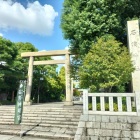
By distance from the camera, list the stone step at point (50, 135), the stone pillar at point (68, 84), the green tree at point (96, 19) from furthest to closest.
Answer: the stone pillar at point (68, 84), the green tree at point (96, 19), the stone step at point (50, 135)

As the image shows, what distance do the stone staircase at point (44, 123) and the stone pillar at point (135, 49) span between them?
387 cm

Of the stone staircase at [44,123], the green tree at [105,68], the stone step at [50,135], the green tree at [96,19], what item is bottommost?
the stone step at [50,135]

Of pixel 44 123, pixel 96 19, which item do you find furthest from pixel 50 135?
pixel 96 19

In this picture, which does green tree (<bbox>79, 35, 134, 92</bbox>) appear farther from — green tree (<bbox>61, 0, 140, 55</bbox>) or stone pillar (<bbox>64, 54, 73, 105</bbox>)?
stone pillar (<bbox>64, 54, 73, 105</bbox>)

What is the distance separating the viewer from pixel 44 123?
27.9ft

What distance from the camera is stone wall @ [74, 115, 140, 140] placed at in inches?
245

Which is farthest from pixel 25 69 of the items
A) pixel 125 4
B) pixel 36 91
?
pixel 125 4

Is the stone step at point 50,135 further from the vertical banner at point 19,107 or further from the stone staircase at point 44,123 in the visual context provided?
the vertical banner at point 19,107

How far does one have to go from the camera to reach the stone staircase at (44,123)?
7.22 meters

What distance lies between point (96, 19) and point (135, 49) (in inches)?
135

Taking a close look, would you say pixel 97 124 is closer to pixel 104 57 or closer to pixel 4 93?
pixel 104 57

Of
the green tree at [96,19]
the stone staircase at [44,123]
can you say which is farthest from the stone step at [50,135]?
the green tree at [96,19]

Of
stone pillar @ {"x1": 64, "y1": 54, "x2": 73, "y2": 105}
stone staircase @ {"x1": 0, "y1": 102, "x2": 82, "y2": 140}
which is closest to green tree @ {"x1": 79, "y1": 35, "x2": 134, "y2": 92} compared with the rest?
stone staircase @ {"x1": 0, "y1": 102, "x2": 82, "y2": 140}

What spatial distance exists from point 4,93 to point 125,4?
59.5ft
